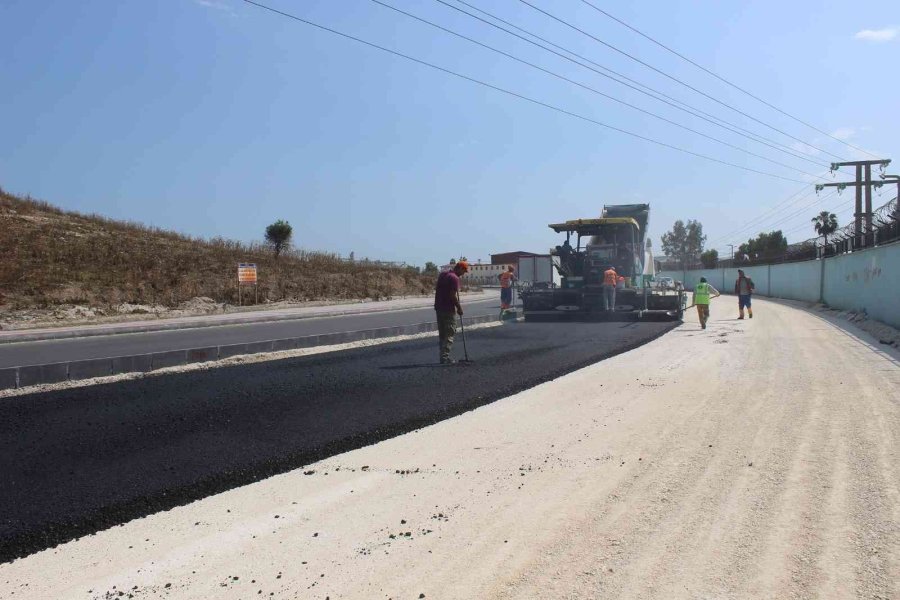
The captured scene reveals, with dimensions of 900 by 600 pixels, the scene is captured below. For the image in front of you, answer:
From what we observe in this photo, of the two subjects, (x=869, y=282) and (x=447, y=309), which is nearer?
(x=447, y=309)

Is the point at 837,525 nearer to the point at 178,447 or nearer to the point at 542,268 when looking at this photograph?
the point at 178,447

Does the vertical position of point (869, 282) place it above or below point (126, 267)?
below

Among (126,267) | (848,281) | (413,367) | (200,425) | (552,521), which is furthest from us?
(126,267)

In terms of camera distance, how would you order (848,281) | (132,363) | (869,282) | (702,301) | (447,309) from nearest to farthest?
(132,363) → (447,309) → (702,301) → (869,282) → (848,281)

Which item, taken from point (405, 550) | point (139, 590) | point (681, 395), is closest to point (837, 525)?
point (405, 550)

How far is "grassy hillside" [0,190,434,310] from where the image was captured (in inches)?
1051

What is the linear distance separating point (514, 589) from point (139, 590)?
6.03ft

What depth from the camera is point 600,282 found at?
21641mm

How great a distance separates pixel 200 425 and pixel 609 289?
15.2 m

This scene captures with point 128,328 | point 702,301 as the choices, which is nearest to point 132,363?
point 128,328

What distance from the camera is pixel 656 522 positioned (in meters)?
4.28

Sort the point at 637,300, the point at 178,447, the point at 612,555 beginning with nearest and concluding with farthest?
the point at 612,555 < the point at 178,447 < the point at 637,300

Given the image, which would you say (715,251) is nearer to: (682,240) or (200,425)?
(682,240)

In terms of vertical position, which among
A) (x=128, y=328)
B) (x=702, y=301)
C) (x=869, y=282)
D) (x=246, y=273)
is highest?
(x=246, y=273)
